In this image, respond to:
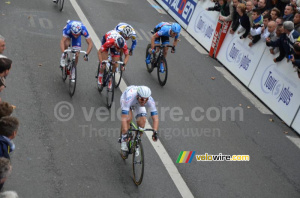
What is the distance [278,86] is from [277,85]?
0.05 m

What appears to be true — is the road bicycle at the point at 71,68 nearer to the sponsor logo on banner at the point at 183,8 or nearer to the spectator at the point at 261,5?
the spectator at the point at 261,5

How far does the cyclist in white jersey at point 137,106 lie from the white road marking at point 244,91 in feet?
16.8

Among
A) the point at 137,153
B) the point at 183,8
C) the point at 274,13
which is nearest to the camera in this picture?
the point at 137,153

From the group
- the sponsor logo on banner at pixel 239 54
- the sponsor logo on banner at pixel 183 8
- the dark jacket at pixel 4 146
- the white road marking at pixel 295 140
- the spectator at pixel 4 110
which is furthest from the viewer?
the sponsor logo on banner at pixel 183 8

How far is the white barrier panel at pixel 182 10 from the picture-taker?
1808cm

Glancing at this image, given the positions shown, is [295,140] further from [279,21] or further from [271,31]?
[279,21]

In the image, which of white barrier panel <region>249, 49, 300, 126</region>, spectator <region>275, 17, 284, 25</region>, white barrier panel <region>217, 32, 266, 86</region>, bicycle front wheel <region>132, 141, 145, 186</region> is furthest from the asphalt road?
spectator <region>275, 17, 284, 25</region>

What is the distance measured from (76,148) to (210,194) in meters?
2.73

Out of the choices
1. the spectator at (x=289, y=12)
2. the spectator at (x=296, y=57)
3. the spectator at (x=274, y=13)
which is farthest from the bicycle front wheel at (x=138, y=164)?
the spectator at (x=289, y=12)

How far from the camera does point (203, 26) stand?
16.9m

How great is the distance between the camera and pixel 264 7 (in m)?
15.1

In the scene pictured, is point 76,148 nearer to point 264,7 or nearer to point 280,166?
point 280,166

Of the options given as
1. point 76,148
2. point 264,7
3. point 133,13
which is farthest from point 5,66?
point 133,13

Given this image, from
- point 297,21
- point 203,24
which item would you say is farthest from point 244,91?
point 203,24
